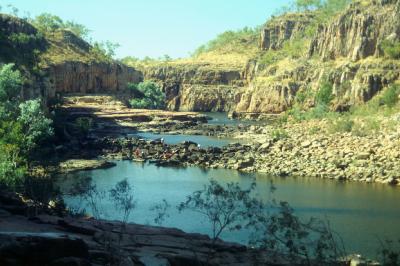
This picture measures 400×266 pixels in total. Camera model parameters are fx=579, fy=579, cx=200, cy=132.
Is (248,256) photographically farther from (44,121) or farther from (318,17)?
(318,17)

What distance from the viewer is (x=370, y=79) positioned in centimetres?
8031

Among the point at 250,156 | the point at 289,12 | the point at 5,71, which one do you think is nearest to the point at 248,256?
the point at 250,156

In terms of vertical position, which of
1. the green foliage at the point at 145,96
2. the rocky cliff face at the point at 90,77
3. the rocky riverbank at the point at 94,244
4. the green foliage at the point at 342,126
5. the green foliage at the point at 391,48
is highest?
the green foliage at the point at 391,48

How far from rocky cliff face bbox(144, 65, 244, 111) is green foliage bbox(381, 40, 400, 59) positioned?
46979 mm

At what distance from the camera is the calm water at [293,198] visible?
25062mm

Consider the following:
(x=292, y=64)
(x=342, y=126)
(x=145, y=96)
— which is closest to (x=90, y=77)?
(x=145, y=96)

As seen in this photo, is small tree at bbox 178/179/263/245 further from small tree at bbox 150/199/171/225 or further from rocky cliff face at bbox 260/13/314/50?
rocky cliff face at bbox 260/13/314/50

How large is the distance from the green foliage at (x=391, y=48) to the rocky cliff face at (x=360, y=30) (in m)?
1.50

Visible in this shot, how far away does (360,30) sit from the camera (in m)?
89.3

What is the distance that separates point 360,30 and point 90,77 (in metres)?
44.6

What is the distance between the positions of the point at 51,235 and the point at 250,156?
116 feet

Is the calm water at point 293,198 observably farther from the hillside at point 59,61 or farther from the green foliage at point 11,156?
the hillside at point 59,61

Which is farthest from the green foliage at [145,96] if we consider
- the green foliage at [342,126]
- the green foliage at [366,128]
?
the green foliage at [366,128]

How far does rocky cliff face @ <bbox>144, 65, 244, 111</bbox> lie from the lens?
13112cm
